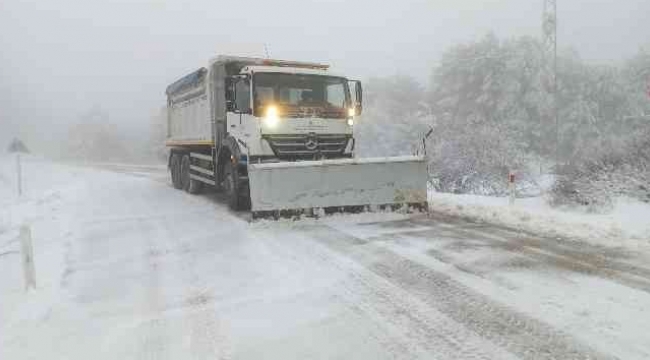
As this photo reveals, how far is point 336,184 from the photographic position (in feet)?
29.2

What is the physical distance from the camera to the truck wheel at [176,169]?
15214 mm

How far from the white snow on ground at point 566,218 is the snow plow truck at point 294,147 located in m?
1.26

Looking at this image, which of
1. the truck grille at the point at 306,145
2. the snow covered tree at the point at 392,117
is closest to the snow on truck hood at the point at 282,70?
the truck grille at the point at 306,145

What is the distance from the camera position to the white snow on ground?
7.18m

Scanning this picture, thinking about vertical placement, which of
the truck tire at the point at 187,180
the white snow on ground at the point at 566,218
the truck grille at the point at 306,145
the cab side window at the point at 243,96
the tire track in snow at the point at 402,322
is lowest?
the tire track in snow at the point at 402,322

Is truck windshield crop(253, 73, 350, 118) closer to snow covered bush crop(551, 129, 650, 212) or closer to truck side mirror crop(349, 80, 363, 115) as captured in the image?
truck side mirror crop(349, 80, 363, 115)

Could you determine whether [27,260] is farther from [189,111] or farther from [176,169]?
[176,169]

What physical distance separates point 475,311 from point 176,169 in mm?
12646

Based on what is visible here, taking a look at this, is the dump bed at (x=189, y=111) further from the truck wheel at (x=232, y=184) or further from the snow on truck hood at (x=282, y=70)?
the snow on truck hood at (x=282, y=70)

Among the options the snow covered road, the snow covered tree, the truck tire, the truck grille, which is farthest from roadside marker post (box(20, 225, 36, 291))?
the snow covered tree

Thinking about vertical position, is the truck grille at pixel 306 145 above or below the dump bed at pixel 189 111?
below

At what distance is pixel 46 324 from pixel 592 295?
4.81m

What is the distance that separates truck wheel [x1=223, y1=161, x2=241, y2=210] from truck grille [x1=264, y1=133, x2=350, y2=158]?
0.99m

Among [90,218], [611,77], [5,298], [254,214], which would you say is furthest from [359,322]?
[611,77]
